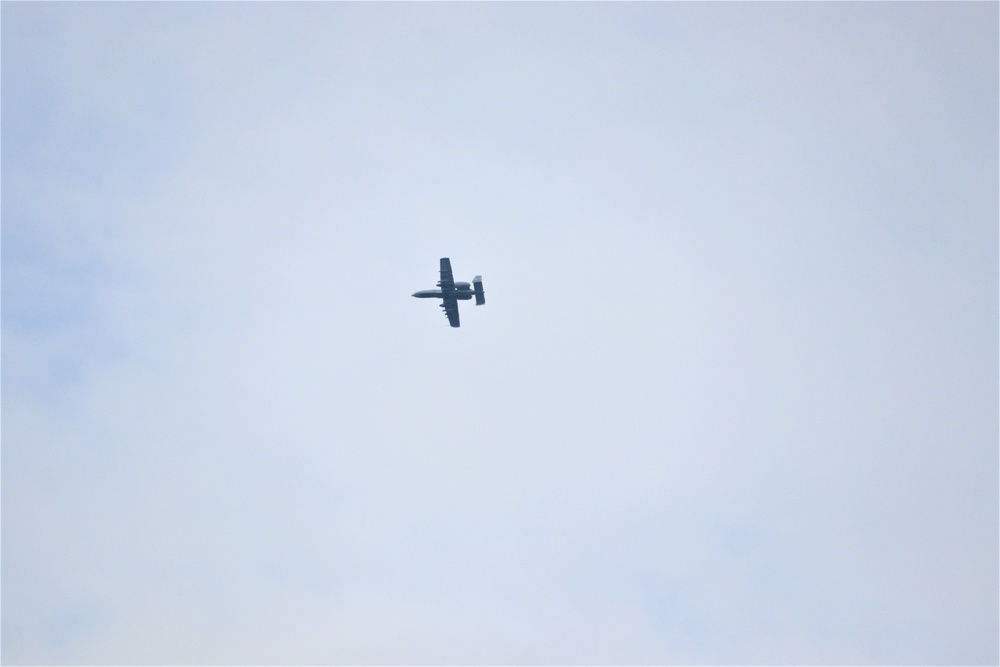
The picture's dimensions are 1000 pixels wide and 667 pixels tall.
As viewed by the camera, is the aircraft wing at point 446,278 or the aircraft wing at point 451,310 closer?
the aircraft wing at point 446,278

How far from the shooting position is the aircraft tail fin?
117125 mm

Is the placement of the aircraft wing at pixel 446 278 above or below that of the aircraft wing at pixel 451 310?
above

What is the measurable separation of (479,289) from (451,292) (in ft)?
15.9

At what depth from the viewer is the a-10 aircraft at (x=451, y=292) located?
115 m

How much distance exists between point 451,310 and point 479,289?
618cm

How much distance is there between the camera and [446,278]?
11538 cm

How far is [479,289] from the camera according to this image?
117188 mm

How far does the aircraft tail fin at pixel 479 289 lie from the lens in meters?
117

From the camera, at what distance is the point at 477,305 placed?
117875 millimetres

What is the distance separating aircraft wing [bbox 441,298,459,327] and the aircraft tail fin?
3848mm

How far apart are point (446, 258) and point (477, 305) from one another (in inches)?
391

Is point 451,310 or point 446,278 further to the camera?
point 451,310

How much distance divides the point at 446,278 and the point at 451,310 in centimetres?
617

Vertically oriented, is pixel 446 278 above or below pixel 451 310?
above
